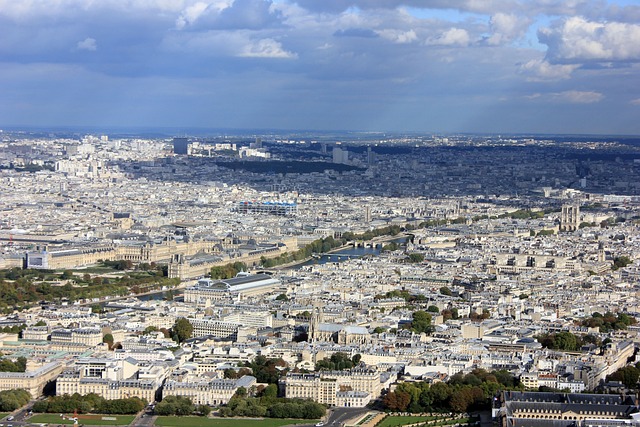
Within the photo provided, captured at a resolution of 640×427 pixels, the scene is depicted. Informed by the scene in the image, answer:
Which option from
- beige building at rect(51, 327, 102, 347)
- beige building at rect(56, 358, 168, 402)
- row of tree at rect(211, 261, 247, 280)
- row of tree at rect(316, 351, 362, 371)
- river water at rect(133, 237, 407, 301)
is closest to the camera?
beige building at rect(56, 358, 168, 402)

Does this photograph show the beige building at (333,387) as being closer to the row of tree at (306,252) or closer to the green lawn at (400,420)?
the green lawn at (400,420)

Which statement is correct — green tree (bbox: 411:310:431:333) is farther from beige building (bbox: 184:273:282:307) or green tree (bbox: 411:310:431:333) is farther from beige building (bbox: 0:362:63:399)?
beige building (bbox: 0:362:63:399)

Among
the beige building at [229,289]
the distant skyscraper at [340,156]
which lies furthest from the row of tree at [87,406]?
the distant skyscraper at [340,156]

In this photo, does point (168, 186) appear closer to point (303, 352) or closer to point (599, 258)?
point (599, 258)

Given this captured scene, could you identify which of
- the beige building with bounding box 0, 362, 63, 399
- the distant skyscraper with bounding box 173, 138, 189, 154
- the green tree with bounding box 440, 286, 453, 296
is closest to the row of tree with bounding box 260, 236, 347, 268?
the green tree with bounding box 440, 286, 453, 296

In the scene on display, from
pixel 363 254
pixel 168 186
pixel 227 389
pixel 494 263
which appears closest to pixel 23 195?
pixel 168 186

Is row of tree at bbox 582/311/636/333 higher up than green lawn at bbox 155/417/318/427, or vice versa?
row of tree at bbox 582/311/636/333

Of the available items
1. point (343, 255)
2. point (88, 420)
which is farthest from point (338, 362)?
point (343, 255)

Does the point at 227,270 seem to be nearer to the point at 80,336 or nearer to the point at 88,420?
the point at 80,336

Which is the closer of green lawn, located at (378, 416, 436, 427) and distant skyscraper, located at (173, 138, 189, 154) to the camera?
green lawn, located at (378, 416, 436, 427)
